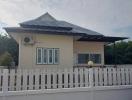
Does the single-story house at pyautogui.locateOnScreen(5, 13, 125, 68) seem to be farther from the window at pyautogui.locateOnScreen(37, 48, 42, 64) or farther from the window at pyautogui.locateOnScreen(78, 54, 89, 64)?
the window at pyautogui.locateOnScreen(78, 54, 89, 64)

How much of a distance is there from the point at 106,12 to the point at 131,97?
8.43 m

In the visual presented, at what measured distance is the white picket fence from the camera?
7804mm

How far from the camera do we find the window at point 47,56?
46.8 ft

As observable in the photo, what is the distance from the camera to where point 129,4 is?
14039mm

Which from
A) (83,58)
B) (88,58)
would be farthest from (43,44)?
(88,58)

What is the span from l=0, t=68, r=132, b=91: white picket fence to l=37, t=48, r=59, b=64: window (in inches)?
220

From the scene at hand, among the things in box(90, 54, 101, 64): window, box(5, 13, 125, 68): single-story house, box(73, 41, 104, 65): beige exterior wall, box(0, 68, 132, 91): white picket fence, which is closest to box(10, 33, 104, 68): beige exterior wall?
box(5, 13, 125, 68): single-story house

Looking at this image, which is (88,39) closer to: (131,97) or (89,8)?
(89,8)

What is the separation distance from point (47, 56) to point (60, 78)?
604 cm

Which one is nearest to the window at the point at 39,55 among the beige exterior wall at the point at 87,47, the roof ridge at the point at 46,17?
the beige exterior wall at the point at 87,47

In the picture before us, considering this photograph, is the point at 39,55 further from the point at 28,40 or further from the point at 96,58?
the point at 96,58

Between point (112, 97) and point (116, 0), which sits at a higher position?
point (116, 0)

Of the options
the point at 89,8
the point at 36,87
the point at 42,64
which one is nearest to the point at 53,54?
the point at 42,64

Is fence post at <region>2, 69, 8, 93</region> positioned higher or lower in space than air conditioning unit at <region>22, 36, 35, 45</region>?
lower
